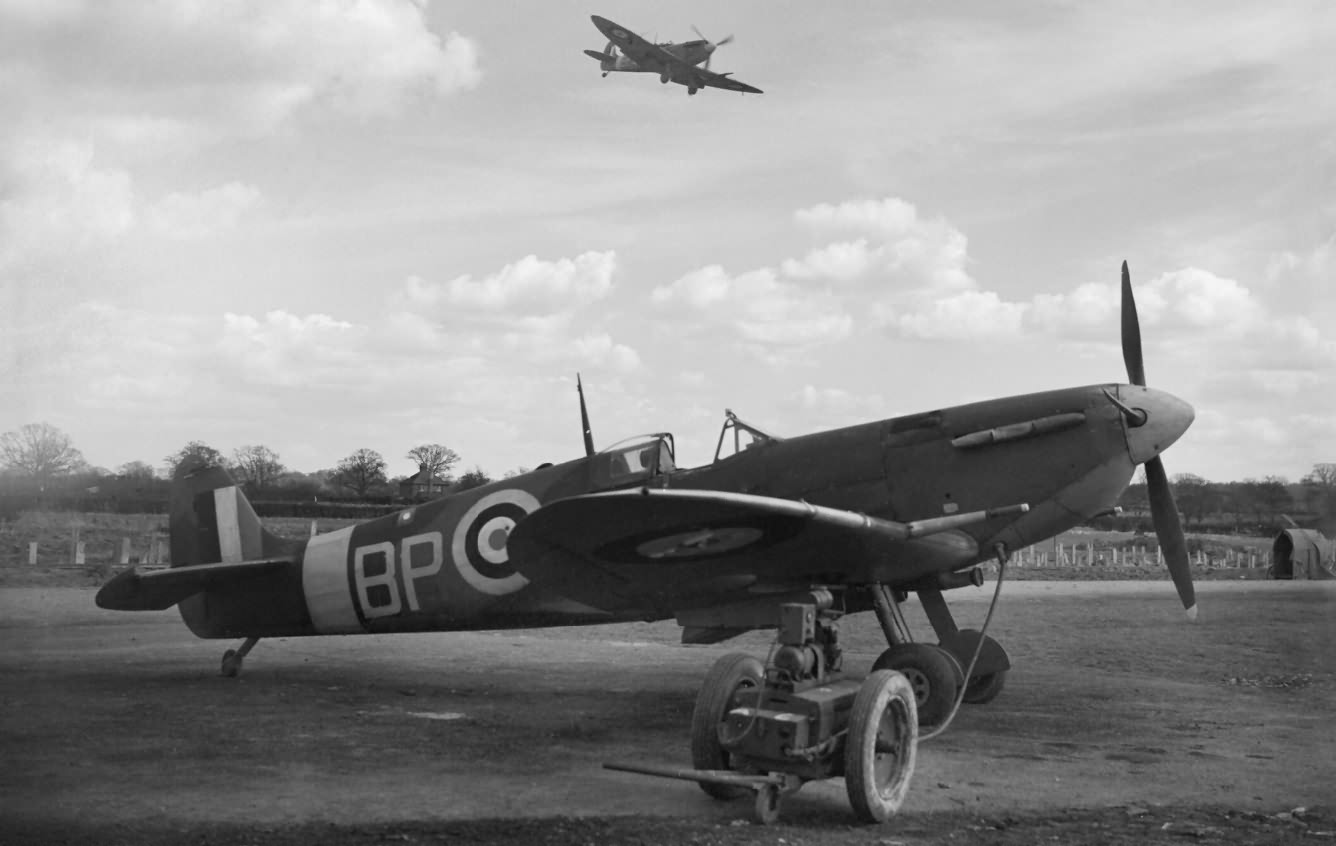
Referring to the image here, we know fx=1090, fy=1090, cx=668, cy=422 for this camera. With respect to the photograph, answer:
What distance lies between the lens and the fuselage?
7895 mm

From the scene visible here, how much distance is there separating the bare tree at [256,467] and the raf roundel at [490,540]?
8859 millimetres

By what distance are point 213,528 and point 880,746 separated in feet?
25.5

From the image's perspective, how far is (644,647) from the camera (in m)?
13.6

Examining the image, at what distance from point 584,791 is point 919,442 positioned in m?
3.68

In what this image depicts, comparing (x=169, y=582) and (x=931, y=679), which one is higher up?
(x=169, y=582)

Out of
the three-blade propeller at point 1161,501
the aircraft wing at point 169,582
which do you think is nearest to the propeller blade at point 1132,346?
the three-blade propeller at point 1161,501

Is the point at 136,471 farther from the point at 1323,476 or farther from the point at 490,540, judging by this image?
the point at 1323,476

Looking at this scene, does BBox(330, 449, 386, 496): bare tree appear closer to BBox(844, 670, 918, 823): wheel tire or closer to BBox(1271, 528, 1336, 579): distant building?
BBox(844, 670, 918, 823): wheel tire

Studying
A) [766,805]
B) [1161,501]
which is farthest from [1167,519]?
[766,805]

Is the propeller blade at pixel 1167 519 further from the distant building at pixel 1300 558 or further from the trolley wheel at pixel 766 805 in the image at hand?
the distant building at pixel 1300 558

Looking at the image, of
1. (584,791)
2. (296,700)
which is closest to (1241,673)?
(584,791)

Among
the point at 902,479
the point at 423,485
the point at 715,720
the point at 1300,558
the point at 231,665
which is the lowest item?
the point at 1300,558

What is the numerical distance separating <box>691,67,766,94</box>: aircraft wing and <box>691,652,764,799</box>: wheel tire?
46.7 feet

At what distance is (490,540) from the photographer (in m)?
9.34
